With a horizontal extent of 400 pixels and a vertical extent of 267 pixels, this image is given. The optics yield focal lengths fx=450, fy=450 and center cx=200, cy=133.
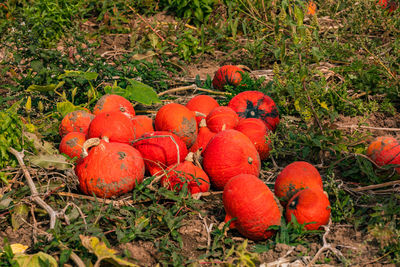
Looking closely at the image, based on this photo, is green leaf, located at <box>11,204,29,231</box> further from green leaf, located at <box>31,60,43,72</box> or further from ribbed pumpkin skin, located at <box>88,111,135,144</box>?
green leaf, located at <box>31,60,43,72</box>

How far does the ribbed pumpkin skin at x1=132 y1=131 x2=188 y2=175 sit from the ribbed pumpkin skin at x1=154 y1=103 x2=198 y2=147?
0.32ft

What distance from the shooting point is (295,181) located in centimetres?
313

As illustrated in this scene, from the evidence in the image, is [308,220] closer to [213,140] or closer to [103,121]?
[213,140]

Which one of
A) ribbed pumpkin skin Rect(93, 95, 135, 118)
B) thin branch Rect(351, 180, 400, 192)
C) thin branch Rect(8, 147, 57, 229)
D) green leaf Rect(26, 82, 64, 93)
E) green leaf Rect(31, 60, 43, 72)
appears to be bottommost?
thin branch Rect(351, 180, 400, 192)

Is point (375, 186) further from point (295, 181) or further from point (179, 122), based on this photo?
point (179, 122)

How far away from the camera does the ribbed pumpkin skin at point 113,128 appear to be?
3.53 meters

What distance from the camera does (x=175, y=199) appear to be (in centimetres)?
322

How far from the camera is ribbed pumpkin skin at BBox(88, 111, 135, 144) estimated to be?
3.53 meters

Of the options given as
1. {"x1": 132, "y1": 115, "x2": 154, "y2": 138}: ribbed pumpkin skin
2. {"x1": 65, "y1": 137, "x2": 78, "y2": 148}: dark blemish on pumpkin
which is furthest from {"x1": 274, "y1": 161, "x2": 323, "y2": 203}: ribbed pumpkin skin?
{"x1": 65, "y1": 137, "x2": 78, "y2": 148}: dark blemish on pumpkin

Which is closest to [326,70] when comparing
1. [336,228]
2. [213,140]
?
[213,140]

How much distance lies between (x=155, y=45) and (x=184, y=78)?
785mm

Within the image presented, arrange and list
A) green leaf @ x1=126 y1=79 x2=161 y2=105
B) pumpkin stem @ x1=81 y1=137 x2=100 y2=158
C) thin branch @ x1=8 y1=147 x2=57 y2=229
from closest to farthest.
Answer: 1. thin branch @ x1=8 y1=147 x2=57 y2=229
2. pumpkin stem @ x1=81 y1=137 x2=100 y2=158
3. green leaf @ x1=126 y1=79 x2=161 y2=105

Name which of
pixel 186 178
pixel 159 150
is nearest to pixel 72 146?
pixel 159 150

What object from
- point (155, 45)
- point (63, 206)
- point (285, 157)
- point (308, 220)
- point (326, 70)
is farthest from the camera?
point (155, 45)
